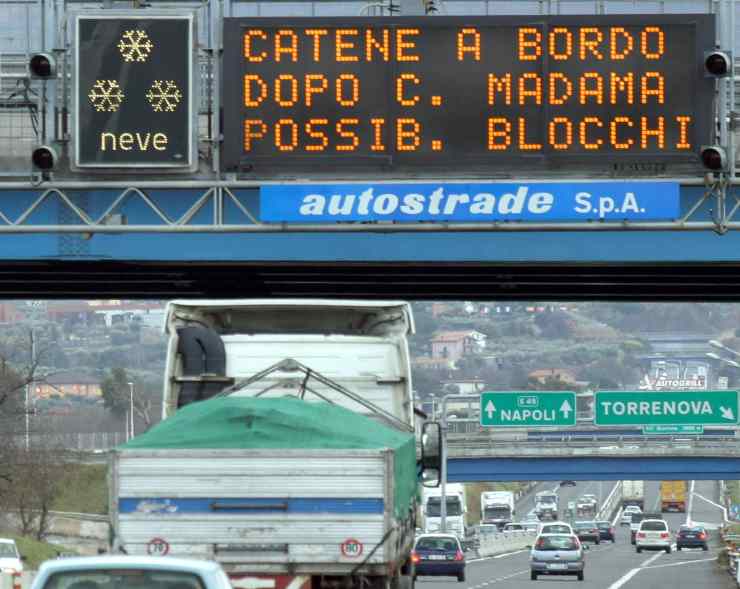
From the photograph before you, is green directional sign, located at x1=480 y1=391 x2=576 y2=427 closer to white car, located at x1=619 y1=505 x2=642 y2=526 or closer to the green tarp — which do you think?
the green tarp

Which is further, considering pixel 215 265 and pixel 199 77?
pixel 215 265

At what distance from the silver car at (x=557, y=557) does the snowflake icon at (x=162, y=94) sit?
99.7ft

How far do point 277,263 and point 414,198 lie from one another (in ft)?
15.6

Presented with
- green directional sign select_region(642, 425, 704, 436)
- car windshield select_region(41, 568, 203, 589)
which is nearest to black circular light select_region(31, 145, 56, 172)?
car windshield select_region(41, 568, 203, 589)

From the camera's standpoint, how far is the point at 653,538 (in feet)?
280

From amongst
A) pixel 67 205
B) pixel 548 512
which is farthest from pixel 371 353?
pixel 548 512

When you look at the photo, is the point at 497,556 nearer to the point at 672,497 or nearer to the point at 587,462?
the point at 587,462

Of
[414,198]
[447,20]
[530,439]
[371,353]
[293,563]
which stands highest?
[447,20]

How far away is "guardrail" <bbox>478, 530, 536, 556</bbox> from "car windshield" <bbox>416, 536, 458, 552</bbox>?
2895cm

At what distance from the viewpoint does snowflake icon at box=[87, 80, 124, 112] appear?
24641 mm

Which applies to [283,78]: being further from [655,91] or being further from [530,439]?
[530,439]

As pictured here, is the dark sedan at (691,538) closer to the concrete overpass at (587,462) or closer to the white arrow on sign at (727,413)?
the concrete overpass at (587,462)

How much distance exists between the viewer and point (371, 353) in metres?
21.2

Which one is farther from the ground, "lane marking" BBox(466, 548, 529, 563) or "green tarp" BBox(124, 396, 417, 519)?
"green tarp" BBox(124, 396, 417, 519)
